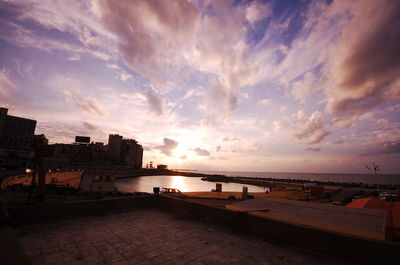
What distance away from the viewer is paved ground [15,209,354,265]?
5.93 meters

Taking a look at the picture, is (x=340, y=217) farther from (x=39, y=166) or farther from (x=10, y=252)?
(x=39, y=166)

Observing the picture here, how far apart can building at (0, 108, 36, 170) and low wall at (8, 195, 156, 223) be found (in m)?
138

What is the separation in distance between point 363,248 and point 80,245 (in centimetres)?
959

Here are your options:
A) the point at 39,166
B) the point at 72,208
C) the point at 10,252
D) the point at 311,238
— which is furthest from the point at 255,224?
the point at 39,166

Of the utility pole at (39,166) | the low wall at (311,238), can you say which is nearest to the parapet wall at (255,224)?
the low wall at (311,238)

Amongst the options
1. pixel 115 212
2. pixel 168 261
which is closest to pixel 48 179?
pixel 115 212

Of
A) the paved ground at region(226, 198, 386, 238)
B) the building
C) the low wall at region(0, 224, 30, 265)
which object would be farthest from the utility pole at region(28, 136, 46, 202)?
the building

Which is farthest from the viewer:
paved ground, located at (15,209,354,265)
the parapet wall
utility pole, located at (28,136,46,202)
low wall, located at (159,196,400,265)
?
utility pole, located at (28,136,46,202)

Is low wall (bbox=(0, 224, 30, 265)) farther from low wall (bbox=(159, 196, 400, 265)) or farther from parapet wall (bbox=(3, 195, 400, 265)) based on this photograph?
low wall (bbox=(159, 196, 400, 265))

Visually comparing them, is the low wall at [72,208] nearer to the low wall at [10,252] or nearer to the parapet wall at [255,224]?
the parapet wall at [255,224]

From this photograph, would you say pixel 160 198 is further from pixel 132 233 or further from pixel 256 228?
pixel 256 228

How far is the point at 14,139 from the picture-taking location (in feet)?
420

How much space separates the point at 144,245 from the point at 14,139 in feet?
576

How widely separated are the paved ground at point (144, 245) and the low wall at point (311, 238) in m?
0.47
